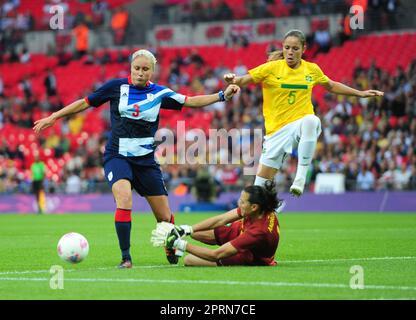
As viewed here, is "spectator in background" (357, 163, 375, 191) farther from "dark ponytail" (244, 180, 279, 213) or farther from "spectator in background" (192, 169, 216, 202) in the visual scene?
"dark ponytail" (244, 180, 279, 213)

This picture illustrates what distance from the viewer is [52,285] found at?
28.0 ft

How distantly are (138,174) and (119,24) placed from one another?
29602 mm

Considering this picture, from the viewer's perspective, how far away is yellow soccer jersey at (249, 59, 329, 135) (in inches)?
463

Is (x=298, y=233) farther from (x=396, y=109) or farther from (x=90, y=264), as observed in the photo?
(x=396, y=109)

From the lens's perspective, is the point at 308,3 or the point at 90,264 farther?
the point at 308,3

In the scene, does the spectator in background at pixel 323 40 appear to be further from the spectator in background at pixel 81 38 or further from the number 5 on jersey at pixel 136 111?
the number 5 on jersey at pixel 136 111

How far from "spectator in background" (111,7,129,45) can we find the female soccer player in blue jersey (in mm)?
29161

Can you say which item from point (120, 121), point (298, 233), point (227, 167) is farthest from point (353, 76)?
point (120, 121)

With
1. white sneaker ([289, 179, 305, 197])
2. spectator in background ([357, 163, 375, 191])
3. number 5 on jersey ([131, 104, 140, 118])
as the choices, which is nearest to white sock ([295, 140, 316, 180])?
white sneaker ([289, 179, 305, 197])

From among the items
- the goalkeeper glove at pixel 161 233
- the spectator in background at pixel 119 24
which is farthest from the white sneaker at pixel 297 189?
the spectator in background at pixel 119 24

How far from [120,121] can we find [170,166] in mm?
19660

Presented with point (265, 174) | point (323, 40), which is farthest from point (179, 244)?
point (323, 40)

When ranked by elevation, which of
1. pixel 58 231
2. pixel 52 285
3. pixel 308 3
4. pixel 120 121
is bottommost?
pixel 58 231

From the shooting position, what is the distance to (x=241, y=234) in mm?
10078
